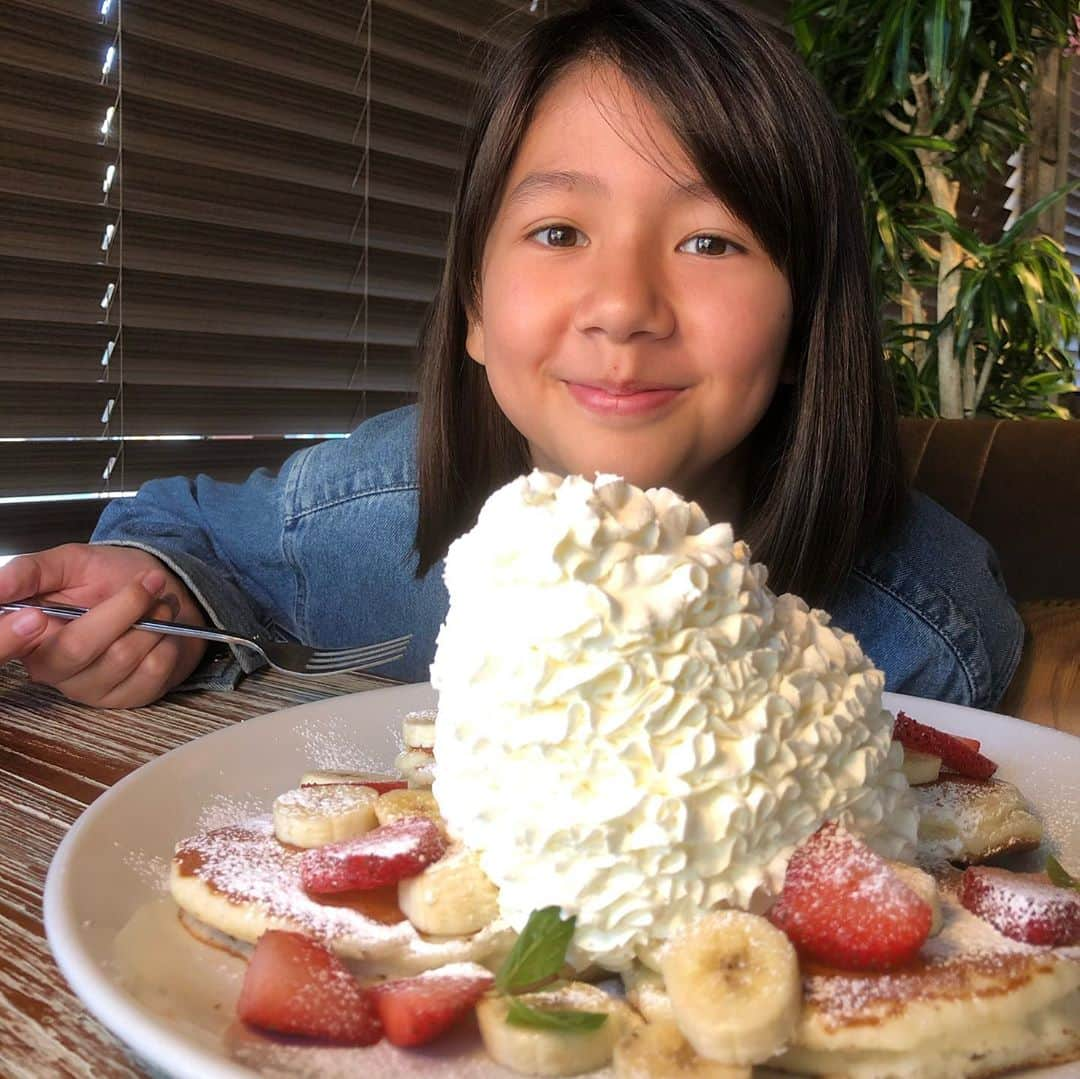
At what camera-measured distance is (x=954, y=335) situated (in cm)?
322

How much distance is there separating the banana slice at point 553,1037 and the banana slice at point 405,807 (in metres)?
0.18

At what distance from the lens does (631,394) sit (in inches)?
45.2

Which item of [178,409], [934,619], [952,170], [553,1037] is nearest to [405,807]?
[553,1037]

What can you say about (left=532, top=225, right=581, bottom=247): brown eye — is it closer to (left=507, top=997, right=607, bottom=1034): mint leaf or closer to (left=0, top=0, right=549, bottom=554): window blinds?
(left=507, top=997, right=607, bottom=1034): mint leaf

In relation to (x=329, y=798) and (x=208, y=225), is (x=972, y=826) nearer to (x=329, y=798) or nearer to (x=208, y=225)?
(x=329, y=798)

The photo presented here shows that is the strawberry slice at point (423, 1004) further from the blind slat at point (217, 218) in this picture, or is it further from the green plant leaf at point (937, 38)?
the green plant leaf at point (937, 38)

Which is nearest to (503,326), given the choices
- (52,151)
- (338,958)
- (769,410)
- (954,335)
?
(769,410)

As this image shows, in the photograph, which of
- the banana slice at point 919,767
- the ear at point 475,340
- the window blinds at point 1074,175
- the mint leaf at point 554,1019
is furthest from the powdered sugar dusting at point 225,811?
the window blinds at point 1074,175

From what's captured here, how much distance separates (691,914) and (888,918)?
0.32ft

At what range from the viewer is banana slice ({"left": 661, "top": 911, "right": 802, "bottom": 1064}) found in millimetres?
415

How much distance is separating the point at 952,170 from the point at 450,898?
11.0 ft

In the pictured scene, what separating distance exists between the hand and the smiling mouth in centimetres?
49

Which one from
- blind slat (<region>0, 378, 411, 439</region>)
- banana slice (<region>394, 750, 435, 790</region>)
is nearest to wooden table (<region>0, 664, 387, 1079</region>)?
banana slice (<region>394, 750, 435, 790</region>)

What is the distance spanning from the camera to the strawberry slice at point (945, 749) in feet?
2.41
